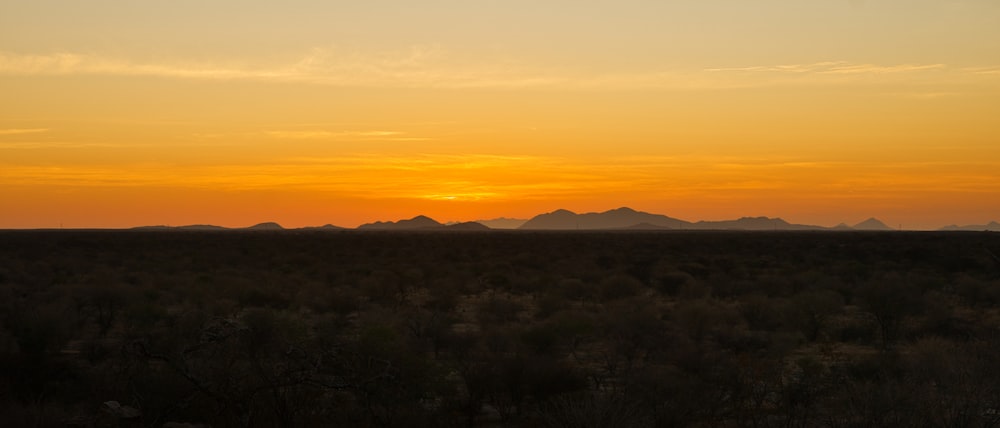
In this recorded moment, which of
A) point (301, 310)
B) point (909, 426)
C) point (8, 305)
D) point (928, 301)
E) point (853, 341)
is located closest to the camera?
point (909, 426)

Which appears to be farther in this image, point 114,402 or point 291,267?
point 291,267

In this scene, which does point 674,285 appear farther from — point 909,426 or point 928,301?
point 909,426

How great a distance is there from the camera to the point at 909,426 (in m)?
9.38

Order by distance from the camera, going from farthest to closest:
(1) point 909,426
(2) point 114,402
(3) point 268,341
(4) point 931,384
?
(3) point 268,341
(4) point 931,384
(2) point 114,402
(1) point 909,426

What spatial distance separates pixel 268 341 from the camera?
52.1 feet

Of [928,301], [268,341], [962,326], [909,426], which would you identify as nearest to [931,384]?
[909,426]

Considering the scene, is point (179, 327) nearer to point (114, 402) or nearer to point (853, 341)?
point (114, 402)

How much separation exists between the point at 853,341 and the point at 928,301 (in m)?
5.51

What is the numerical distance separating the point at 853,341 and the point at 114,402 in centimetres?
1652

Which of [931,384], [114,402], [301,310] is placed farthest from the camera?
[301,310]

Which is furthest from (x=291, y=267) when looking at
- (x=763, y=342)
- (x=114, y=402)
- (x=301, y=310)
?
(x=114, y=402)

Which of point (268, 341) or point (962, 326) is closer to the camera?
point (268, 341)

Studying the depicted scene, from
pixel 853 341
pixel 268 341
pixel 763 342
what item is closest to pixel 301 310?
pixel 268 341

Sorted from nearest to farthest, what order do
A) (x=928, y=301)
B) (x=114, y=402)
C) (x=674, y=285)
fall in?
(x=114, y=402), (x=928, y=301), (x=674, y=285)
